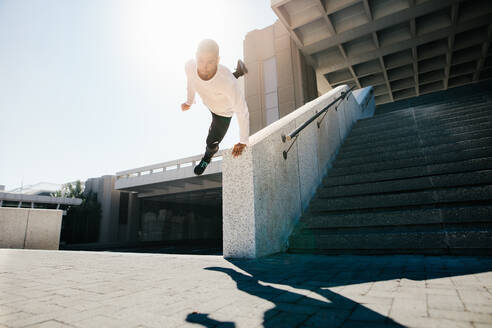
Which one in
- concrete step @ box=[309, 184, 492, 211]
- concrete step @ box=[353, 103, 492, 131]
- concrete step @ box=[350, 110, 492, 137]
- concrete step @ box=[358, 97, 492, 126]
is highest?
concrete step @ box=[358, 97, 492, 126]

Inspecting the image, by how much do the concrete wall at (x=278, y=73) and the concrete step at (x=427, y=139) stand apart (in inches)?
412

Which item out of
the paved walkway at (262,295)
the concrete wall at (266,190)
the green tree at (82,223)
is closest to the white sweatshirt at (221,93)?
the concrete wall at (266,190)

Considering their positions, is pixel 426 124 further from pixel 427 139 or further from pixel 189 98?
pixel 189 98

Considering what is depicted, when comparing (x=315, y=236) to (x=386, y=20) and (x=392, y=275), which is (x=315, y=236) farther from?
(x=386, y=20)

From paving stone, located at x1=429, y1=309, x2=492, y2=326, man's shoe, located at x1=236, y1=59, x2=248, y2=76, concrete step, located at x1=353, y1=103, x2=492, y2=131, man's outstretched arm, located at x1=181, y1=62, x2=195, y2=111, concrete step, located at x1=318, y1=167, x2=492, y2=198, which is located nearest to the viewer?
paving stone, located at x1=429, y1=309, x2=492, y2=326

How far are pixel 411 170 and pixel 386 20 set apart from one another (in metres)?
12.4

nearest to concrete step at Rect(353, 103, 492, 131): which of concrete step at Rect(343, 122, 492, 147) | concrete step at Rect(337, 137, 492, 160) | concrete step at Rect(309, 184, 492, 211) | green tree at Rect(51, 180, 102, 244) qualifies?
concrete step at Rect(343, 122, 492, 147)

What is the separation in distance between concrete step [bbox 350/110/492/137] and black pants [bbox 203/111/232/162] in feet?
15.4

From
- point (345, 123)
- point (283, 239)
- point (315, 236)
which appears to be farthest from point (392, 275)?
point (345, 123)

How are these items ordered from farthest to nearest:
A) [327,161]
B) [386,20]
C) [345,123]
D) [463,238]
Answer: [386,20], [345,123], [327,161], [463,238]

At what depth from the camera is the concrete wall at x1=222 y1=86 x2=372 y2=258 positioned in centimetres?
365

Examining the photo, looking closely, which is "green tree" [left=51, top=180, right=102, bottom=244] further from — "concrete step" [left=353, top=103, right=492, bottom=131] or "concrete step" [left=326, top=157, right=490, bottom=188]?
"concrete step" [left=326, top=157, right=490, bottom=188]

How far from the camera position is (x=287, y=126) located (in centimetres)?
463

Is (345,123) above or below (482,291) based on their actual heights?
above
